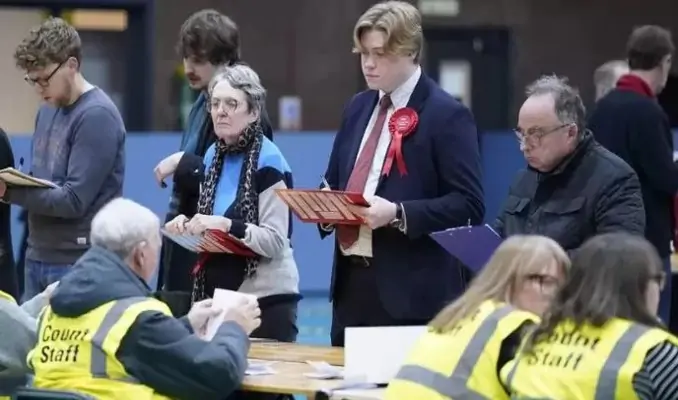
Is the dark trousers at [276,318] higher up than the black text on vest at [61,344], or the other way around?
the black text on vest at [61,344]

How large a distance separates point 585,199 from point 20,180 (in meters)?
2.01

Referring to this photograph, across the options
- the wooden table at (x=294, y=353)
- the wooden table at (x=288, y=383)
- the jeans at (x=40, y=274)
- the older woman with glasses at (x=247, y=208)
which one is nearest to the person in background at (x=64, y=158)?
the jeans at (x=40, y=274)

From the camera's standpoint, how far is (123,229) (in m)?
3.81

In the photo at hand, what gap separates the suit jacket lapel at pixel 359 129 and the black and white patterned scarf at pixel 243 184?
0.33m

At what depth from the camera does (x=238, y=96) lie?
4.71m

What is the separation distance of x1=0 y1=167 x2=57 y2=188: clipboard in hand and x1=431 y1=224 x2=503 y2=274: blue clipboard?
1.54 m

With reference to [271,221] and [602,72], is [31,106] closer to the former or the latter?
[602,72]

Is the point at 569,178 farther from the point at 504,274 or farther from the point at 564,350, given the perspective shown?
the point at 564,350

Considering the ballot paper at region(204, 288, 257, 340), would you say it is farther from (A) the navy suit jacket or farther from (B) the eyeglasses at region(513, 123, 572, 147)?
(B) the eyeglasses at region(513, 123, 572, 147)

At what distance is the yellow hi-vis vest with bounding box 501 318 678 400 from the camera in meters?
3.10

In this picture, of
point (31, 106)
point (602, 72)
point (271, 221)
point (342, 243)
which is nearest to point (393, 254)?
point (342, 243)

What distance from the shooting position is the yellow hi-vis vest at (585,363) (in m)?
3.10

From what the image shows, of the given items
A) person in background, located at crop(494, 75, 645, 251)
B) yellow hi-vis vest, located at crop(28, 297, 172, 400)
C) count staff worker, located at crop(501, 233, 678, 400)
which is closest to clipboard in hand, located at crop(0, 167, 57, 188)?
yellow hi-vis vest, located at crop(28, 297, 172, 400)

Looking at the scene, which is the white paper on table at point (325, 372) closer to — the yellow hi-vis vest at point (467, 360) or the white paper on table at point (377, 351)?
the white paper on table at point (377, 351)
